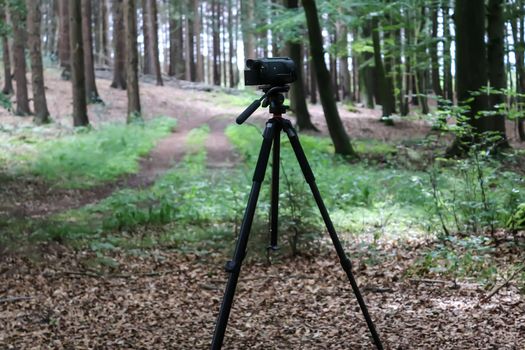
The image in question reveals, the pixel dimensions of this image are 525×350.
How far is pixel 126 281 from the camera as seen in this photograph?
6.32m

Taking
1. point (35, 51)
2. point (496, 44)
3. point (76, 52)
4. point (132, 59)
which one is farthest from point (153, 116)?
point (496, 44)

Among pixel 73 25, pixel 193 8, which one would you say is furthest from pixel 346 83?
pixel 73 25

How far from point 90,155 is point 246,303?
1224 cm

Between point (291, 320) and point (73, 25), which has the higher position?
point (73, 25)

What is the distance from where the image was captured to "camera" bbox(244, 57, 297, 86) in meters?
3.54

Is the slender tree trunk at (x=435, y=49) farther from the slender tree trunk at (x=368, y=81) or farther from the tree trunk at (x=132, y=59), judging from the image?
the tree trunk at (x=132, y=59)

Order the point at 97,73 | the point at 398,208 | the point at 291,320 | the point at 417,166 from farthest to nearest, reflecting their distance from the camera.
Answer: the point at 97,73, the point at 417,166, the point at 398,208, the point at 291,320

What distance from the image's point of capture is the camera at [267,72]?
3.54m

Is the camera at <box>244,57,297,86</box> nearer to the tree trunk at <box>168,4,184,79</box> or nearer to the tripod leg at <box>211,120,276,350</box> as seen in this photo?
the tripod leg at <box>211,120,276,350</box>

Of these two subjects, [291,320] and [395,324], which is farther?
[291,320]

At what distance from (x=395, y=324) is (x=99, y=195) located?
29.9ft

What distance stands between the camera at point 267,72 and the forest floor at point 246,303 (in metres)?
1.98

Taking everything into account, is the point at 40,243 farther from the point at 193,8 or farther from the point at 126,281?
the point at 193,8

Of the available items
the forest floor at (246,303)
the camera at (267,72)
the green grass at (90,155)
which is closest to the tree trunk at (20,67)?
the green grass at (90,155)
